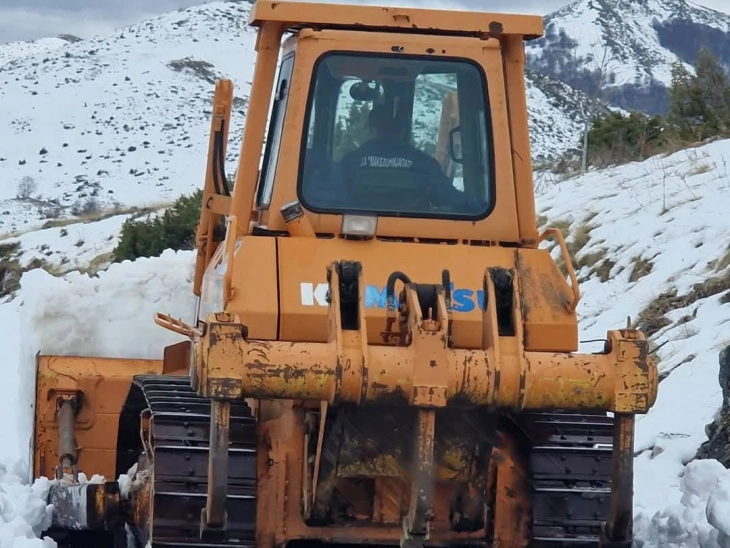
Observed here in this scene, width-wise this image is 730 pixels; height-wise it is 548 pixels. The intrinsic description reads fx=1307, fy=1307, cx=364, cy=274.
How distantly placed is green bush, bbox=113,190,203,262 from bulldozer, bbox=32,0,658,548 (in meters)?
14.2

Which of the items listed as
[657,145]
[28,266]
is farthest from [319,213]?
[28,266]

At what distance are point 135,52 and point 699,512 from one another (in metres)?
70.5

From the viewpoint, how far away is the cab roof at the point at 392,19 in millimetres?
5500

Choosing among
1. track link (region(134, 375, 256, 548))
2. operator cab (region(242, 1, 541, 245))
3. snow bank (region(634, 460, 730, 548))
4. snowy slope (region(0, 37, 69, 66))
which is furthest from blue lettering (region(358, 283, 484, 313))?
snowy slope (region(0, 37, 69, 66))

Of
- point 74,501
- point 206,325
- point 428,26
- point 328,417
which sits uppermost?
point 428,26

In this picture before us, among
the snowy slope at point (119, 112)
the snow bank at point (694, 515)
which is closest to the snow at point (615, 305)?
the snow bank at point (694, 515)

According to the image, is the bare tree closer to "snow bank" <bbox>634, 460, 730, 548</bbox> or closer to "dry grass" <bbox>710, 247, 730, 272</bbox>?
"dry grass" <bbox>710, 247, 730, 272</bbox>

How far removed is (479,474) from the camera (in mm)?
4949

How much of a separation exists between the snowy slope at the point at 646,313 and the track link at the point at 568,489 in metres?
0.57

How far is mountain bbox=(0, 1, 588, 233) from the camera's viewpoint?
50.1 metres

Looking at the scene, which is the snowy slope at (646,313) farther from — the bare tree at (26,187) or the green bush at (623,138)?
the bare tree at (26,187)

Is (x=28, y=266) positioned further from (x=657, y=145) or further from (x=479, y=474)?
(x=479, y=474)

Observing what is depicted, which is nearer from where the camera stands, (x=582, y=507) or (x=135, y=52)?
(x=582, y=507)

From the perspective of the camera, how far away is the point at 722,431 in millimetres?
7191
